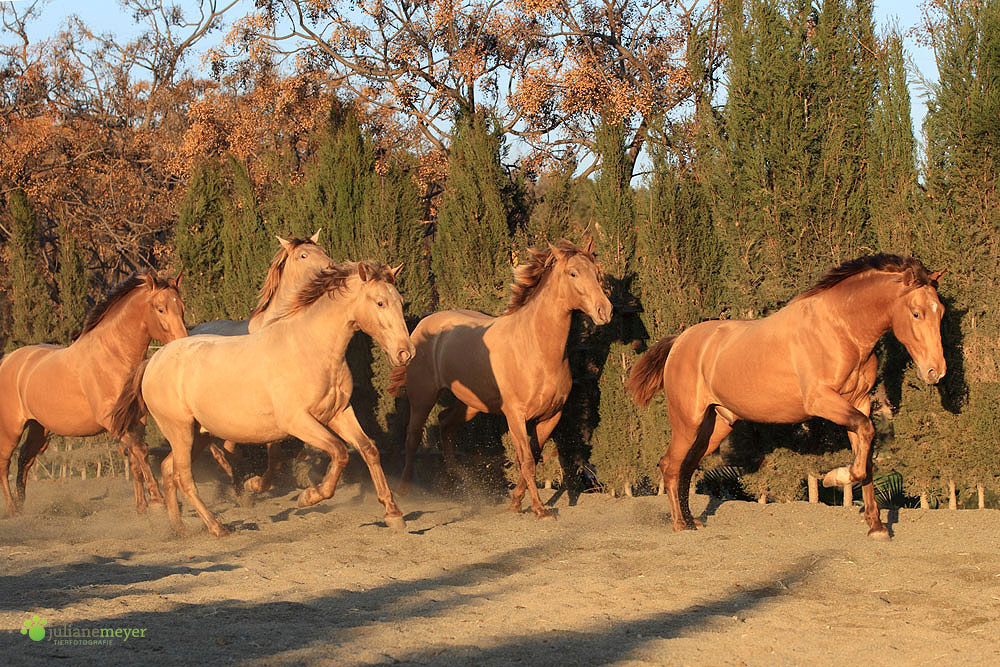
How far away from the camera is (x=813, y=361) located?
705 centimetres

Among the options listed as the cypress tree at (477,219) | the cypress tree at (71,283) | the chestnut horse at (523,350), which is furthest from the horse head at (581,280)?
the cypress tree at (71,283)

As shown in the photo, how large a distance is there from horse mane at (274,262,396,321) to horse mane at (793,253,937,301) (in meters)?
3.10

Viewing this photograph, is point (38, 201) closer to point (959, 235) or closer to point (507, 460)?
point (507, 460)

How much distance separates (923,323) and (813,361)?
792 millimetres

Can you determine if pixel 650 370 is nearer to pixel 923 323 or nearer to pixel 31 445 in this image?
pixel 923 323

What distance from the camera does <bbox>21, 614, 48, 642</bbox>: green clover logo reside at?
14.7 ft

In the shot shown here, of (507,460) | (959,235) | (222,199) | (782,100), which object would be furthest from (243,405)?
(222,199)

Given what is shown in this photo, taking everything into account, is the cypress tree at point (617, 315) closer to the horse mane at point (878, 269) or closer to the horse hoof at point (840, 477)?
the horse mane at point (878, 269)

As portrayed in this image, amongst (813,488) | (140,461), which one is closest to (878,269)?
(813,488)

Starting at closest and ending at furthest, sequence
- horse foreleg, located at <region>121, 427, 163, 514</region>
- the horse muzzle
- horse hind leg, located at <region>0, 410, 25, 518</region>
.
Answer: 1. the horse muzzle
2. horse foreleg, located at <region>121, 427, 163, 514</region>
3. horse hind leg, located at <region>0, 410, 25, 518</region>

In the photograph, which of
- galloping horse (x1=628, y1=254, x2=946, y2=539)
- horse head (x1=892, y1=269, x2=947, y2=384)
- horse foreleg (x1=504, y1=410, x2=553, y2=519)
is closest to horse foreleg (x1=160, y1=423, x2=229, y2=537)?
horse foreleg (x1=504, y1=410, x2=553, y2=519)

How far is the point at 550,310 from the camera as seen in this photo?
8.74 meters

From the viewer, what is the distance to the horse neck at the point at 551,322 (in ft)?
28.5

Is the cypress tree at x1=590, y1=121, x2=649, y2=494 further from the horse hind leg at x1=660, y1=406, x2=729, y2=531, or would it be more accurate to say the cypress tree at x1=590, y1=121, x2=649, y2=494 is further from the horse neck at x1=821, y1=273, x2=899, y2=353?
the horse neck at x1=821, y1=273, x2=899, y2=353
